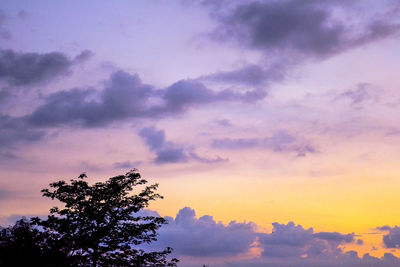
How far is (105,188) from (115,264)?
6.23 meters

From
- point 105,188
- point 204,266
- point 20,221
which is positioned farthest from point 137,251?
point 20,221

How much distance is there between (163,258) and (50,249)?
932 centimetres

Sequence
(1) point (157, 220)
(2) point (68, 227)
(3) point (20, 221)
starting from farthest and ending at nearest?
(3) point (20, 221), (1) point (157, 220), (2) point (68, 227)

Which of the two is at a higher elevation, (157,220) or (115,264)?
(157,220)

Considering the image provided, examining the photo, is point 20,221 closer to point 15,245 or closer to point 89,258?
point 15,245

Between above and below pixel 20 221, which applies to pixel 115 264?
below

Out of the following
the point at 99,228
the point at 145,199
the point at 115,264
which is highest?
the point at 145,199

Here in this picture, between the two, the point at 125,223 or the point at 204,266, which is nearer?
the point at 125,223

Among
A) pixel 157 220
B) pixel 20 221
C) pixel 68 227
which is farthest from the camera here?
pixel 20 221

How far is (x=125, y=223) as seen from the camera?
120 feet

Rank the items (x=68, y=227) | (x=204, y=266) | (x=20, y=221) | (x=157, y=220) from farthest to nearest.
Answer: (x=20, y=221)
(x=204, y=266)
(x=157, y=220)
(x=68, y=227)

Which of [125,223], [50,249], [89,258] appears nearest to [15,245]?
[50,249]

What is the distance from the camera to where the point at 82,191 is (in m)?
36.6

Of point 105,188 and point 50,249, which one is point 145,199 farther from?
point 50,249
